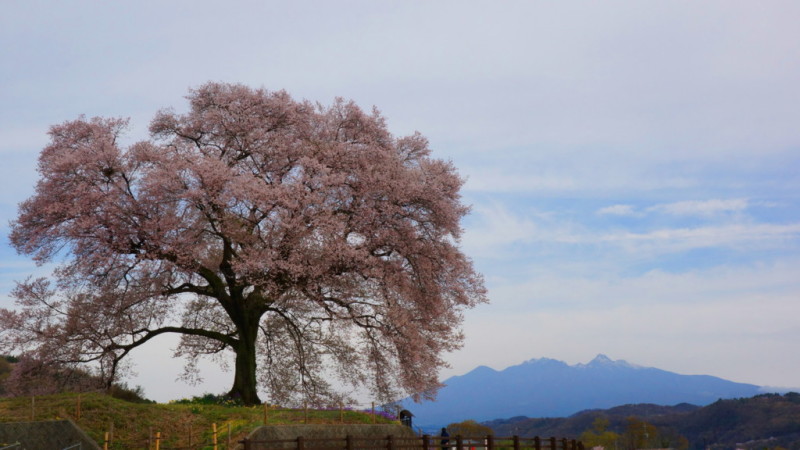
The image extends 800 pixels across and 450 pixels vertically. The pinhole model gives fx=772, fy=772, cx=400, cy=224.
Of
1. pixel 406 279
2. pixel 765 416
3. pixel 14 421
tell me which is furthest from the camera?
pixel 765 416

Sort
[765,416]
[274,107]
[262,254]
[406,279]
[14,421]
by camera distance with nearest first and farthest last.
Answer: [14,421] → [262,254] → [406,279] → [274,107] → [765,416]

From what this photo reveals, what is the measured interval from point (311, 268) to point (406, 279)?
4.44 m

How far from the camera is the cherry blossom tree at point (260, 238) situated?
32312 mm

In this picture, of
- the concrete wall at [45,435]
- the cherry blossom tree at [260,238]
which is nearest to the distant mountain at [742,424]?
the cherry blossom tree at [260,238]

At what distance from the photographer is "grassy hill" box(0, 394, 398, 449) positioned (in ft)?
86.1

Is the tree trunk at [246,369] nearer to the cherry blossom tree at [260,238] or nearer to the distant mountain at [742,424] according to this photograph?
the cherry blossom tree at [260,238]

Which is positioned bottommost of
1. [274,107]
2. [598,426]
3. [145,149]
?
[598,426]

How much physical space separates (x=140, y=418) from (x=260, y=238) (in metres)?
8.73

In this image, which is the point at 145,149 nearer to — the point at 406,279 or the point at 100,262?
the point at 100,262

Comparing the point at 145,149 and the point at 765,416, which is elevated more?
the point at 145,149

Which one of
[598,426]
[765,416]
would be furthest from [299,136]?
[765,416]

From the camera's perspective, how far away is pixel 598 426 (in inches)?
6929

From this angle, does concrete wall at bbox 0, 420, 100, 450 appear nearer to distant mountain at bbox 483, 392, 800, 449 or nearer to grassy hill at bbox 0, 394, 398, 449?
grassy hill at bbox 0, 394, 398, 449

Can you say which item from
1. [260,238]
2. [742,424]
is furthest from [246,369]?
[742,424]
